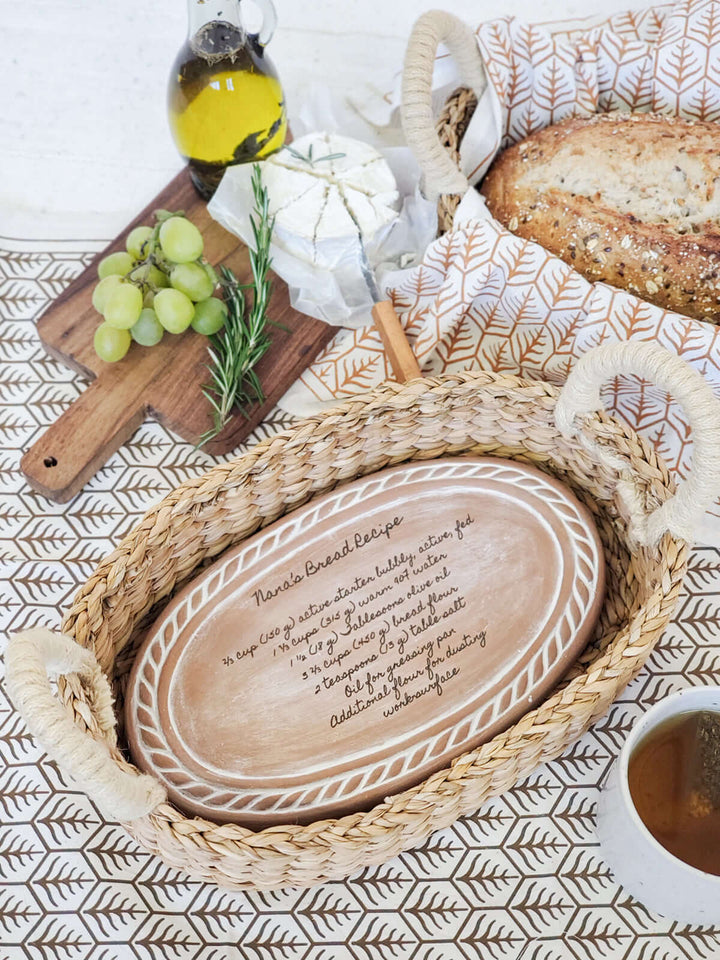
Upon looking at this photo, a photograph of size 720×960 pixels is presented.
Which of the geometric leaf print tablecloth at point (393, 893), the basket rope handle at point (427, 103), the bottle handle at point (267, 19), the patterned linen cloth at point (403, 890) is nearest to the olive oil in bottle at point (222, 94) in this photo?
the bottle handle at point (267, 19)

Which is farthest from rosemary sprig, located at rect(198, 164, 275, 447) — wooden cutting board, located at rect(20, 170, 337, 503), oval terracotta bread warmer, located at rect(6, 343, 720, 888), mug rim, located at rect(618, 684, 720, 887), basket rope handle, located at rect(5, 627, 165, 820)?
mug rim, located at rect(618, 684, 720, 887)

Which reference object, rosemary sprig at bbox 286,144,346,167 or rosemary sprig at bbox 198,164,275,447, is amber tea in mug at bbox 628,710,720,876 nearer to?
rosemary sprig at bbox 198,164,275,447

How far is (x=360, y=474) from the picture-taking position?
0.67 meters

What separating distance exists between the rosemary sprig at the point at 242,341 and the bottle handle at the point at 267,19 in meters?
0.11

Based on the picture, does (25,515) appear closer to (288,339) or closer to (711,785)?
(288,339)

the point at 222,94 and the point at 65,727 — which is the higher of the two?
the point at 222,94

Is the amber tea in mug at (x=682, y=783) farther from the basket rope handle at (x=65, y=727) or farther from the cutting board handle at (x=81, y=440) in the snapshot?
the cutting board handle at (x=81, y=440)

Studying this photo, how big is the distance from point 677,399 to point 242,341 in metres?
0.35

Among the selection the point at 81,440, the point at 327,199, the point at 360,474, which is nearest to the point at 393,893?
the point at 360,474

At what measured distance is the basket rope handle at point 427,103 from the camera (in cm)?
65

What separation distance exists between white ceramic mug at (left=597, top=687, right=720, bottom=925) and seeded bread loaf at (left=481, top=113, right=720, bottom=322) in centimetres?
31

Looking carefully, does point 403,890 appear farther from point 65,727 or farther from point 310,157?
point 310,157

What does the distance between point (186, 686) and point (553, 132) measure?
0.53m

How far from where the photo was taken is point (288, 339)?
75cm
